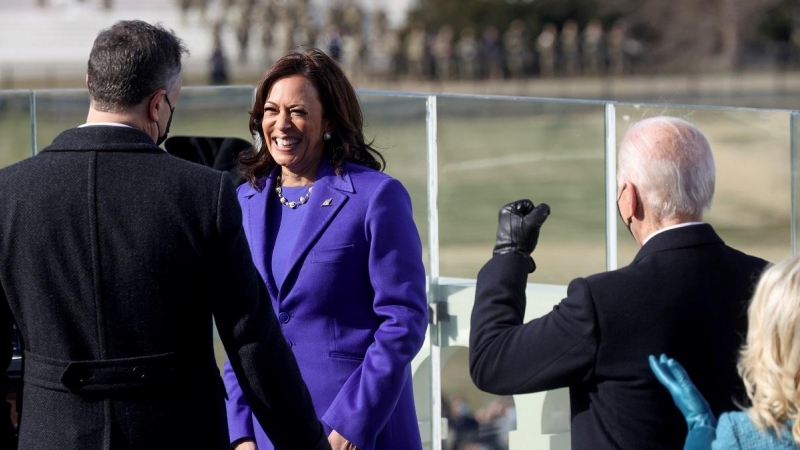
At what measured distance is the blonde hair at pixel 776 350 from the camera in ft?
6.60

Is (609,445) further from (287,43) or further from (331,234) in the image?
(287,43)

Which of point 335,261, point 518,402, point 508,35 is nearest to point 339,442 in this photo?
point 335,261

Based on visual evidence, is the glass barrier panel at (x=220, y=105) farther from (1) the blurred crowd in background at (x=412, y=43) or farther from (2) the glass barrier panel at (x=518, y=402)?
(1) the blurred crowd in background at (x=412, y=43)

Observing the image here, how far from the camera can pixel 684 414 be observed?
2205 millimetres

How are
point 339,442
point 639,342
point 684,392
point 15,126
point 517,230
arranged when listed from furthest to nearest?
point 15,126 → point 339,442 → point 517,230 → point 639,342 → point 684,392

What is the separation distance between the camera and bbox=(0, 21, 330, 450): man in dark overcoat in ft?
7.74

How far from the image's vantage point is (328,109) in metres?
3.26

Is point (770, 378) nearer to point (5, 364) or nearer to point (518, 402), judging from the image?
point (5, 364)

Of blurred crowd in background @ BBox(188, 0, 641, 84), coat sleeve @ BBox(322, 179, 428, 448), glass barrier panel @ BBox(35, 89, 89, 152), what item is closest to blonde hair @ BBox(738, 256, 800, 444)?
coat sleeve @ BBox(322, 179, 428, 448)

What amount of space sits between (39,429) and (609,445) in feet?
3.78

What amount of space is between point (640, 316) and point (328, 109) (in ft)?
4.09

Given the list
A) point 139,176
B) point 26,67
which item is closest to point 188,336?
point 139,176

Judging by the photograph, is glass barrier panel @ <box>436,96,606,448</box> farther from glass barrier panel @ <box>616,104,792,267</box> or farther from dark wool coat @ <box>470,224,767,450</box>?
dark wool coat @ <box>470,224,767,450</box>

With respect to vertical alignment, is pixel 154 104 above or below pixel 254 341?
above
